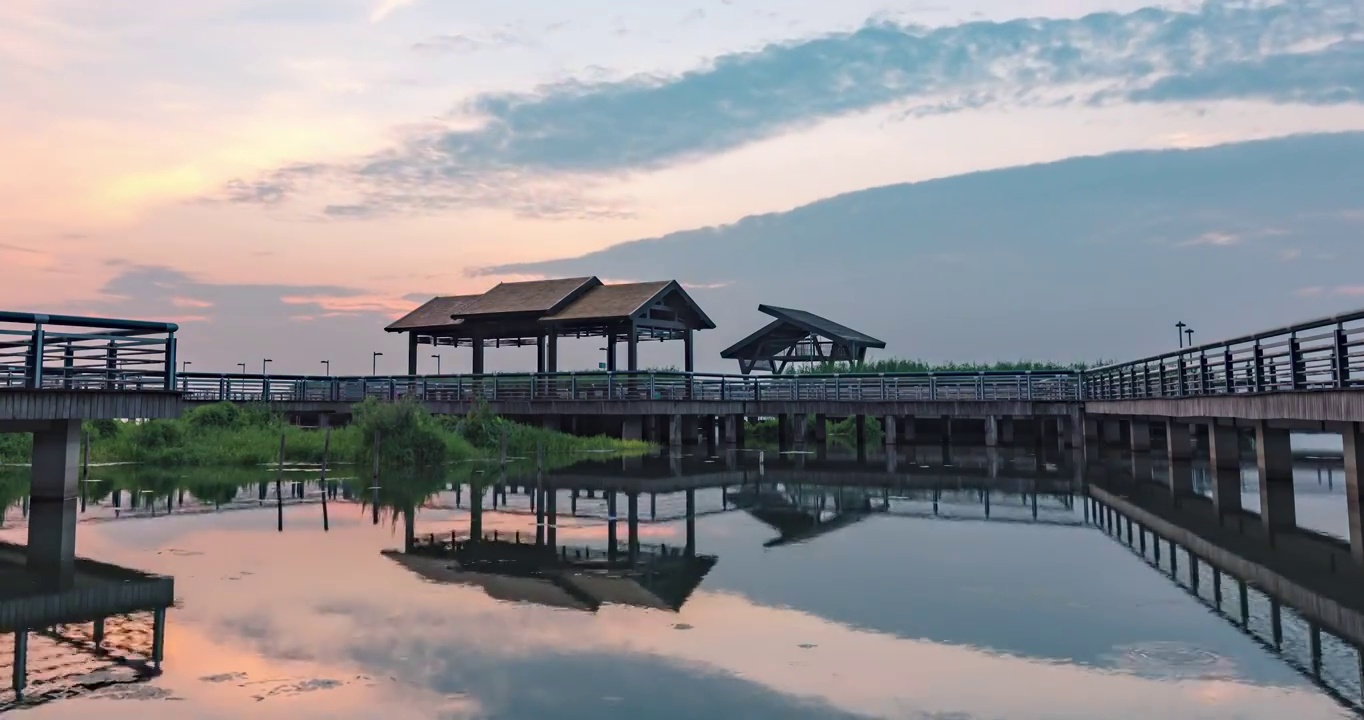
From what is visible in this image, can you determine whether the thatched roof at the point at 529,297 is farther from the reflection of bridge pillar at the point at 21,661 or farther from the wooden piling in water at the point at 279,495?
the reflection of bridge pillar at the point at 21,661

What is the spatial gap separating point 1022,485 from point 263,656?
18085 millimetres

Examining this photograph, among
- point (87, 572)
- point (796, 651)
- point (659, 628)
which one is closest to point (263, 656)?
point (659, 628)

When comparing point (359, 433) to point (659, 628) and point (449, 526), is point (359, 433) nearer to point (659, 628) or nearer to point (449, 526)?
point (449, 526)

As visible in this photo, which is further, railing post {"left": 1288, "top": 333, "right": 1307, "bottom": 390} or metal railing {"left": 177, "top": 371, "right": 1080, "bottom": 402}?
metal railing {"left": 177, "top": 371, "right": 1080, "bottom": 402}

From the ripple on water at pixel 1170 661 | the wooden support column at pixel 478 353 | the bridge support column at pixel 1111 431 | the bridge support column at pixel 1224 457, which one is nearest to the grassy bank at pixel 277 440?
the wooden support column at pixel 478 353

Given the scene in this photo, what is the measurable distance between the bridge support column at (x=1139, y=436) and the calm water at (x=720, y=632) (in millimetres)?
14758

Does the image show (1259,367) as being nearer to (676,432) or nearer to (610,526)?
(610,526)

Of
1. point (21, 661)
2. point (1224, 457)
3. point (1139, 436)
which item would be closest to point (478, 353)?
point (1139, 436)

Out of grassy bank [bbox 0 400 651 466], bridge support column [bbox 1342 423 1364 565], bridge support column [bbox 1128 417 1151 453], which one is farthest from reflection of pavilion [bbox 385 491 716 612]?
bridge support column [bbox 1128 417 1151 453]

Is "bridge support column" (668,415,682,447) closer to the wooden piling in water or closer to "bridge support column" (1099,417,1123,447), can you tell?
the wooden piling in water

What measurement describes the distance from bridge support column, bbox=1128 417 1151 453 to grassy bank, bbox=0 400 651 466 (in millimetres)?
18683

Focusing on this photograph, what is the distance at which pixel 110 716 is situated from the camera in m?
6.21

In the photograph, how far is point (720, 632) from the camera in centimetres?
841

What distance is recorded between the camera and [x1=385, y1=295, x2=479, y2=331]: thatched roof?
4178cm
